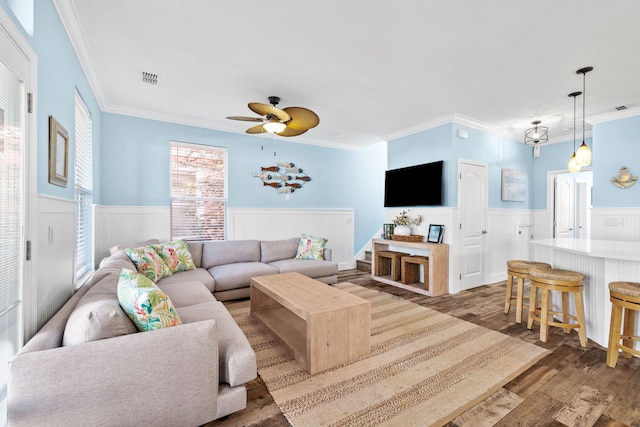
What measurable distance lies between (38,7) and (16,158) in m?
0.93

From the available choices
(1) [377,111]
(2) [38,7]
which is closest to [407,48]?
(1) [377,111]

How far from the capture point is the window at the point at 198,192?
4.38m

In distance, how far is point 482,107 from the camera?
3863 mm

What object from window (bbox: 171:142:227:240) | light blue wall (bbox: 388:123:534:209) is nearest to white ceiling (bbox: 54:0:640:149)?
light blue wall (bbox: 388:123:534:209)

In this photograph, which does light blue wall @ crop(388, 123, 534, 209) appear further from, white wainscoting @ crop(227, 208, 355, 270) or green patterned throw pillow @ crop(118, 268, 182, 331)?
green patterned throw pillow @ crop(118, 268, 182, 331)

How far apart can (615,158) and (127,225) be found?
6.92m

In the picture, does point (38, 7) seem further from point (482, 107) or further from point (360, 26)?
point (482, 107)

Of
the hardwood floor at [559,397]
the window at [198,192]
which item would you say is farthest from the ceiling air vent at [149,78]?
the hardwood floor at [559,397]

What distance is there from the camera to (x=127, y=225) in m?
4.01

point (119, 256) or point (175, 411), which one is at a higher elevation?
point (119, 256)

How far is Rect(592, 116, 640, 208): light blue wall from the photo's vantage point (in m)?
3.81

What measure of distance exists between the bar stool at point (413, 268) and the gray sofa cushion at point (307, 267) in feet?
3.67

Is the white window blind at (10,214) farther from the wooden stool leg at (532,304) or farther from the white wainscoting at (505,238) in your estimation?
the white wainscoting at (505,238)

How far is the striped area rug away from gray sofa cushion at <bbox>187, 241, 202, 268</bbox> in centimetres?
138
